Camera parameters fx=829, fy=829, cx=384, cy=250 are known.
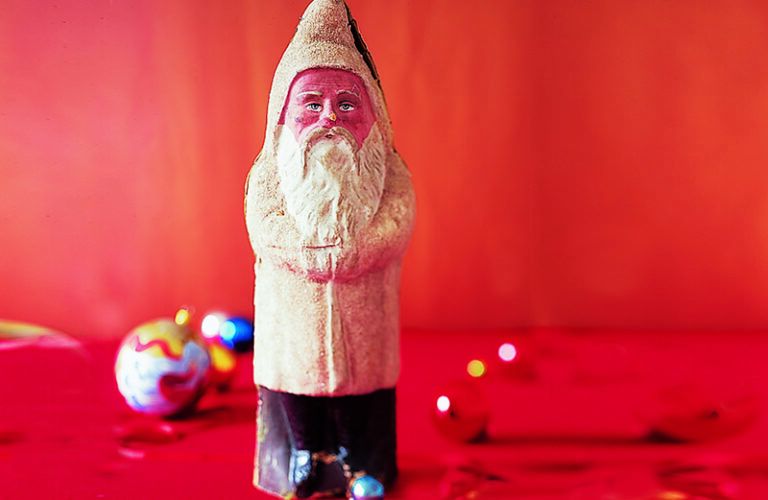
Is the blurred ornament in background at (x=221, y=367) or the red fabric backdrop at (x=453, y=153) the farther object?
the red fabric backdrop at (x=453, y=153)

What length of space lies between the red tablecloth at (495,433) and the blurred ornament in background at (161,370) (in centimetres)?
9

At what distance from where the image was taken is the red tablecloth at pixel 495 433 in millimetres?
2279

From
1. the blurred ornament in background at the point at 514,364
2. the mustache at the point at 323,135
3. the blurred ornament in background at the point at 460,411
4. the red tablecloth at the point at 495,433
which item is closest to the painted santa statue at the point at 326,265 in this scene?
the mustache at the point at 323,135

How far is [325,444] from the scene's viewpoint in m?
2.26

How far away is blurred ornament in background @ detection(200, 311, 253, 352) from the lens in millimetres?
3543

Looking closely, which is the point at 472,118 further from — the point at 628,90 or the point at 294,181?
the point at 294,181

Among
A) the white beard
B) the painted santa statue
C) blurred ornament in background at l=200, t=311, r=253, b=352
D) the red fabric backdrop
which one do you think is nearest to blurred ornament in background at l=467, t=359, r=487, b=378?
the red fabric backdrop

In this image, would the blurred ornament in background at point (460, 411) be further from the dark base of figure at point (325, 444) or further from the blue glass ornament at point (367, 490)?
the blue glass ornament at point (367, 490)

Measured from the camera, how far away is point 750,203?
4.02 metres

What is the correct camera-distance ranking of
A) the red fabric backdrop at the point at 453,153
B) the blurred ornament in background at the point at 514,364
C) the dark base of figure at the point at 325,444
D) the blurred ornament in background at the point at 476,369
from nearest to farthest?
the dark base of figure at the point at 325,444 < the blurred ornament in background at the point at 476,369 < the blurred ornament in background at the point at 514,364 < the red fabric backdrop at the point at 453,153

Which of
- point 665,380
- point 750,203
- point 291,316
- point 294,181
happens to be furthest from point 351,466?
point 750,203

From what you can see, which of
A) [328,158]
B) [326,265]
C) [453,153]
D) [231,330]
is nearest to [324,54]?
[328,158]

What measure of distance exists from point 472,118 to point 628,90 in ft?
2.47

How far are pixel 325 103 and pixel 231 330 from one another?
5.33 ft
